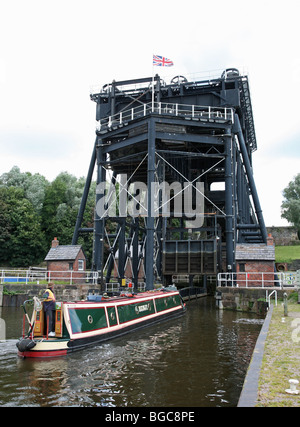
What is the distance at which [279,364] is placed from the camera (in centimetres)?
794

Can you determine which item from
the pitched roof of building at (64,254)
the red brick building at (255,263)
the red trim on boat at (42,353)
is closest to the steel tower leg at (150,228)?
the red brick building at (255,263)

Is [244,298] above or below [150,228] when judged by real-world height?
below

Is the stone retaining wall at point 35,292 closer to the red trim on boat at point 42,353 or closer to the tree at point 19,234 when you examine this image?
the red trim on boat at point 42,353

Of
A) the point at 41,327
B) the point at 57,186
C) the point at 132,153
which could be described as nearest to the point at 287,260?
the point at 132,153

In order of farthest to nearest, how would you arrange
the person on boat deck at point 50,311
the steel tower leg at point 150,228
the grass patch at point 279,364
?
the steel tower leg at point 150,228
the person on boat deck at point 50,311
the grass patch at point 279,364

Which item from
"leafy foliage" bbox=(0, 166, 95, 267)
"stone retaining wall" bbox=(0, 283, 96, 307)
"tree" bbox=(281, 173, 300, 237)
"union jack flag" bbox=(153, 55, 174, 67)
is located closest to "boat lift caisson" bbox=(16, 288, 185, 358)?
"stone retaining wall" bbox=(0, 283, 96, 307)

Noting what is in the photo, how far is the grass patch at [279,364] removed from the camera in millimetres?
5895

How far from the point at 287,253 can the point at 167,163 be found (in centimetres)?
3706

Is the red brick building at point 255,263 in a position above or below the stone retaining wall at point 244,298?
above

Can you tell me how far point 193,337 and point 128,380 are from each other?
646 centimetres

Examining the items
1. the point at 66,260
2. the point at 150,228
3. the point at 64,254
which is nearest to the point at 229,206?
the point at 150,228

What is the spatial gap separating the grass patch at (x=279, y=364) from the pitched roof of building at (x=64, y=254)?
19.8 m

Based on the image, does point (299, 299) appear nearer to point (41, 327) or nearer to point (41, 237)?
point (41, 327)

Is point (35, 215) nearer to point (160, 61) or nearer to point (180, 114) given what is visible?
point (180, 114)
